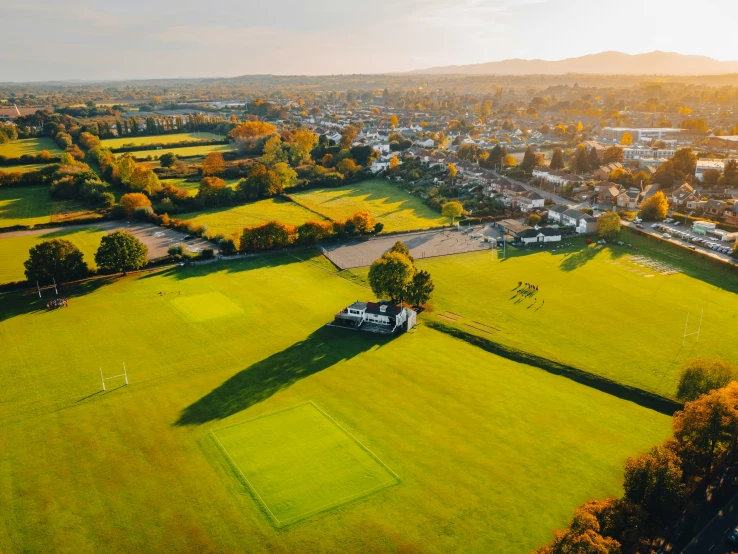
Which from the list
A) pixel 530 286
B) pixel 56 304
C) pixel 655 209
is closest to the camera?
pixel 56 304

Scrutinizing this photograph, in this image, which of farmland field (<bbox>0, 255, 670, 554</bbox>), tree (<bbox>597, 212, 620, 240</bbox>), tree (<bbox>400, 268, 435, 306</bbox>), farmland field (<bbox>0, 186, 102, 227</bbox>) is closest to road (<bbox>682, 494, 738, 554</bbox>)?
farmland field (<bbox>0, 255, 670, 554</bbox>)

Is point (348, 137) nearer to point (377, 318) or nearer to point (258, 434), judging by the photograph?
point (377, 318)

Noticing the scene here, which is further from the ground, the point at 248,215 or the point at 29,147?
the point at 29,147

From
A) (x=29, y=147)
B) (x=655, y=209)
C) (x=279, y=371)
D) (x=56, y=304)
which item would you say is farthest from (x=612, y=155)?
(x=29, y=147)

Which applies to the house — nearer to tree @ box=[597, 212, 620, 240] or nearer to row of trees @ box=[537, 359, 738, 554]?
row of trees @ box=[537, 359, 738, 554]

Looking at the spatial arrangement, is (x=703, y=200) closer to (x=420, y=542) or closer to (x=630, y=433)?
(x=630, y=433)

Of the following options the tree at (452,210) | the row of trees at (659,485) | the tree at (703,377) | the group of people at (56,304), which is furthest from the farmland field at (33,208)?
the row of trees at (659,485)
